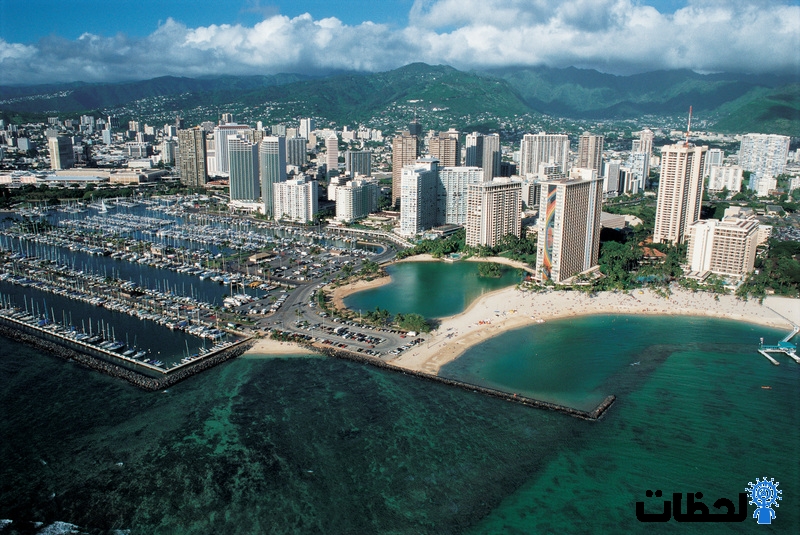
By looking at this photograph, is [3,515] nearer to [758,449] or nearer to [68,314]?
[68,314]

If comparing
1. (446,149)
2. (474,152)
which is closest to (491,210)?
(446,149)

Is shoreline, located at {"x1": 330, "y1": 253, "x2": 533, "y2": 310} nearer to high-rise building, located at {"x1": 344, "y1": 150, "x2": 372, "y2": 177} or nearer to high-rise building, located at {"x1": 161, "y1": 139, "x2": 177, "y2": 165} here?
high-rise building, located at {"x1": 344, "y1": 150, "x2": 372, "y2": 177}

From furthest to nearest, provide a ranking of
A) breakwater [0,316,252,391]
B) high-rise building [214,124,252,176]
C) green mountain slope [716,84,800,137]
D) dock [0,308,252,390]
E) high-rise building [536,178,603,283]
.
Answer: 1. green mountain slope [716,84,800,137]
2. high-rise building [214,124,252,176]
3. high-rise building [536,178,603,283]
4. dock [0,308,252,390]
5. breakwater [0,316,252,391]

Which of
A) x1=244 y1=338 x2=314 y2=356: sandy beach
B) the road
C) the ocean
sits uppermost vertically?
the road

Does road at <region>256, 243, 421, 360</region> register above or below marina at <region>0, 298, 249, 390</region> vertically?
above

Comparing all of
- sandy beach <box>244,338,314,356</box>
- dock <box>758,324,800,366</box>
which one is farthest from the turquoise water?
dock <box>758,324,800,366</box>

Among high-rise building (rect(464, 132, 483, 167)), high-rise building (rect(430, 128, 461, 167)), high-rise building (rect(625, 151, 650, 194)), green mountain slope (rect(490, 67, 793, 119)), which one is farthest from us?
green mountain slope (rect(490, 67, 793, 119))

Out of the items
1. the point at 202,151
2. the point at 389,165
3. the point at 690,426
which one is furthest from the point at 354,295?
the point at 389,165
